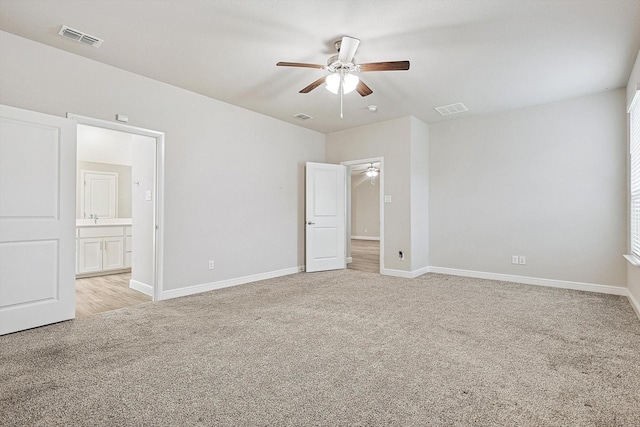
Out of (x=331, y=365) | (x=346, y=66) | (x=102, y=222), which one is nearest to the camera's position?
(x=331, y=365)

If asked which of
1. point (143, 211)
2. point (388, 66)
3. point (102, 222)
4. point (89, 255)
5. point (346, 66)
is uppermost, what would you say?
point (346, 66)

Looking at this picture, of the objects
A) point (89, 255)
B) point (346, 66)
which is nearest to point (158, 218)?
point (89, 255)

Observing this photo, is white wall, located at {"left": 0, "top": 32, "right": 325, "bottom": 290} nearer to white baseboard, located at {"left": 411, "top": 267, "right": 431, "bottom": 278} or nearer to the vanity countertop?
white baseboard, located at {"left": 411, "top": 267, "right": 431, "bottom": 278}

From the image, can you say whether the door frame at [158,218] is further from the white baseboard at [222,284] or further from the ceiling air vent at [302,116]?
the ceiling air vent at [302,116]

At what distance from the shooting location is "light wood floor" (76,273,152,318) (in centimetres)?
377

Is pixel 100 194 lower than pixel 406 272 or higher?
higher

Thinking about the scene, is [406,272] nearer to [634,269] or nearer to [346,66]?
[634,269]

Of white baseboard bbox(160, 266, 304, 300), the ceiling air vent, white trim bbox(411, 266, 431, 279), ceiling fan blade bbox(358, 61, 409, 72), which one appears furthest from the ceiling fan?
white trim bbox(411, 266, 431, 279)

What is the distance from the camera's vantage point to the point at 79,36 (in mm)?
2941

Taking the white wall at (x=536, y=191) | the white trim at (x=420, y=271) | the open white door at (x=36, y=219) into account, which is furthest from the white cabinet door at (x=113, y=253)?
the white wall at (x=536, y=191)

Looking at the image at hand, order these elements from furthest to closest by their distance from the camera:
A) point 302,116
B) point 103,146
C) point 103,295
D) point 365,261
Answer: point 365,261
point 103,146
point 302,116
point 103,295

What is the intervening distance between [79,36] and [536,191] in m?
5.88

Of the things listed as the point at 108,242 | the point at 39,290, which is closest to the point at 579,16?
the point at 39,290

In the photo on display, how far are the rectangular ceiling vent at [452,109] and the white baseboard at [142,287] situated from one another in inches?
194
